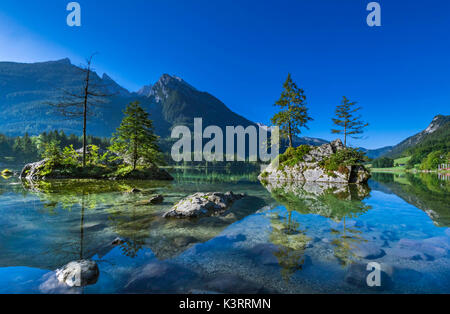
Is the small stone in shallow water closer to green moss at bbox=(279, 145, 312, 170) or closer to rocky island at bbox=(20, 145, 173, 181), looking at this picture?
green moss at bbox=(279, 145, 312, 170)

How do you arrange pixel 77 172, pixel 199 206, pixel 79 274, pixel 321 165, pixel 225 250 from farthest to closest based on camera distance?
pixel 321 165 < pixel 77 172 < pixel 199 206 < pixel 225 250 < pixel 79 274

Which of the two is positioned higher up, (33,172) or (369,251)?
(33,172)

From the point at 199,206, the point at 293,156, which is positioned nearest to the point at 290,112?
the point at 293,156

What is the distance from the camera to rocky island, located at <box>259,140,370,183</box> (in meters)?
A: 26.9

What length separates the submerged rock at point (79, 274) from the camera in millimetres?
3614

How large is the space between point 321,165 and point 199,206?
25.3m

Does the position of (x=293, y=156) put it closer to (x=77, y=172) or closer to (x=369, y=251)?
(x=369, y=251)

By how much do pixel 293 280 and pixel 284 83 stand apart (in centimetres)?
3566

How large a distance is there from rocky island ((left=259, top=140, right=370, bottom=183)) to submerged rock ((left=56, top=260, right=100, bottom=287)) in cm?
2929

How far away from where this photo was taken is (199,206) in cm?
935

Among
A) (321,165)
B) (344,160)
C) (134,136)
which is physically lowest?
(321,165)

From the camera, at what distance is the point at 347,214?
941cm
